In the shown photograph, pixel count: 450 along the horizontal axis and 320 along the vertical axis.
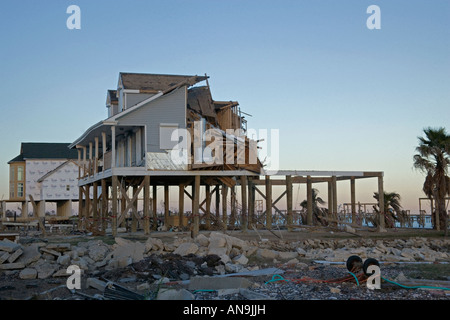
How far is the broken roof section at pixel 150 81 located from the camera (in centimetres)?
3312

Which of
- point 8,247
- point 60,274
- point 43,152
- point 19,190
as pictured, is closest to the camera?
point 60,274

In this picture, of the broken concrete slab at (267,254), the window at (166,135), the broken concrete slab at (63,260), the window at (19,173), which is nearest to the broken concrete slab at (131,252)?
the broken concrete slab at (63,260)

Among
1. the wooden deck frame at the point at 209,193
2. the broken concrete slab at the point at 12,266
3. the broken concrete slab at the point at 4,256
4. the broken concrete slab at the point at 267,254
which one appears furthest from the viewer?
the wooden deck frame at the point at 209,193

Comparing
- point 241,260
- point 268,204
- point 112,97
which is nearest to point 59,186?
point 112,97

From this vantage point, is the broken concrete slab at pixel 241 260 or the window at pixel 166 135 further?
the window at pixel 166 135

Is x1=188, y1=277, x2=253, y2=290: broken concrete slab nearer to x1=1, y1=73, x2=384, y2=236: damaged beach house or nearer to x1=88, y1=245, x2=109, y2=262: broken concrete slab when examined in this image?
x1=88, y1=245, x2=109, y2=262: broken concrete slab

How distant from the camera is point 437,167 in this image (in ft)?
114

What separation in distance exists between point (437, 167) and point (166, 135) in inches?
666

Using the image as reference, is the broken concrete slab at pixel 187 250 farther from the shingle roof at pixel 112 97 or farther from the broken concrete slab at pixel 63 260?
the shingle roof at pixel 112 97

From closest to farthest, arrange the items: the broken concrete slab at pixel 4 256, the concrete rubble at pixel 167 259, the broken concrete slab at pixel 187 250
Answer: the concrete rubble at pixel 167 259 < the broken concrete slab at pixel 4 256 < the broken concrete slab at pixel 187 250

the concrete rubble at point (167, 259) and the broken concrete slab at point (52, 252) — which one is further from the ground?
the broken concrete slab at point (52, 252)

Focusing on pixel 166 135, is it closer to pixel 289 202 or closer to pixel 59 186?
pixel 289 202

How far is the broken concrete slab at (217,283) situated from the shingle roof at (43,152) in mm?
52113

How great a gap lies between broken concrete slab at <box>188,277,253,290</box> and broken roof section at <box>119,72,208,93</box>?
19.8 meters
